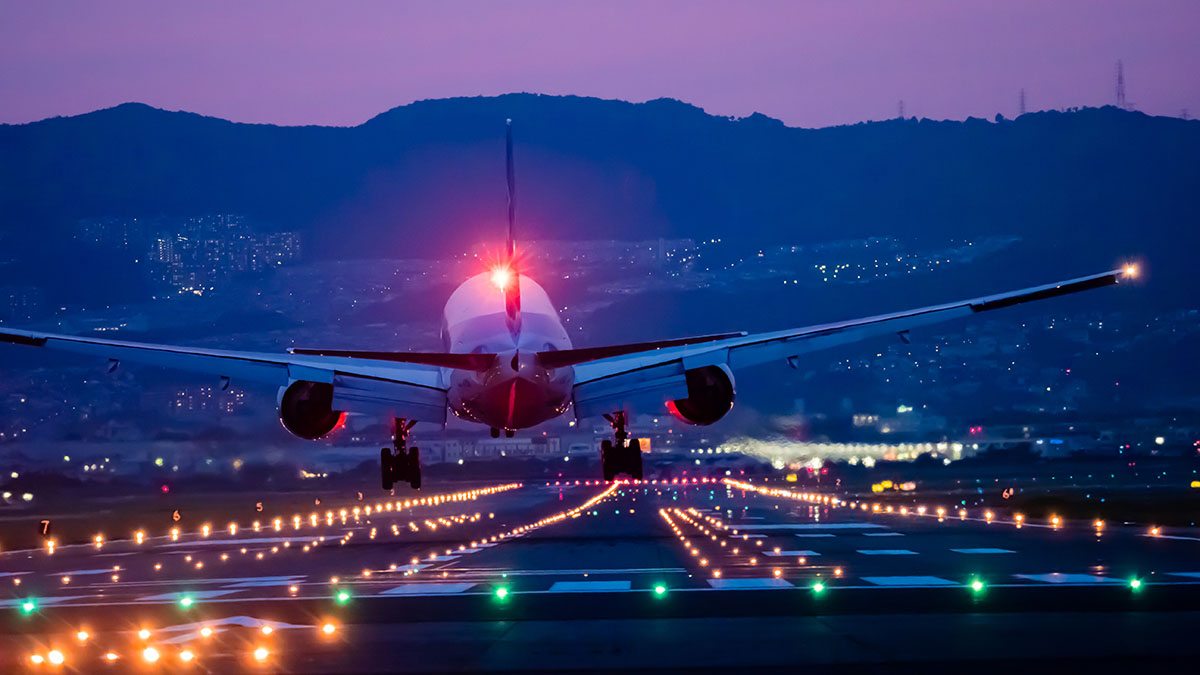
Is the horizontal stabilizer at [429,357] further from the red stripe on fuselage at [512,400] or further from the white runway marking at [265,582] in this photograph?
the white runway marking at [265,582]

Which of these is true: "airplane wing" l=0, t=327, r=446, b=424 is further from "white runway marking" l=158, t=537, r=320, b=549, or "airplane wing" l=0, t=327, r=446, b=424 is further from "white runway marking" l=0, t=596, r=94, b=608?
"white runway marking" l=0, t=596, r=94, b=608

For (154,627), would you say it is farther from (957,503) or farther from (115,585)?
(957,503)

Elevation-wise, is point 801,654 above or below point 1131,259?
below

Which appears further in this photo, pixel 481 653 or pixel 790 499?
pixel 790 499

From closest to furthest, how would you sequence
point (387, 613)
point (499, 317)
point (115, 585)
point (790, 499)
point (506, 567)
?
1. point (387, 613)
2. point (115, 585)
3. point (506, 567)
4. point (499, 317)
5. point (790, 499)

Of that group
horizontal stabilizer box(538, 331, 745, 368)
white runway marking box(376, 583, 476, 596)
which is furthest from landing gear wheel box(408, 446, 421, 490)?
white runway marking box(376, 583, 476, 596)

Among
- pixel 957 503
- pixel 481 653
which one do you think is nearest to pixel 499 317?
pixel 481 653

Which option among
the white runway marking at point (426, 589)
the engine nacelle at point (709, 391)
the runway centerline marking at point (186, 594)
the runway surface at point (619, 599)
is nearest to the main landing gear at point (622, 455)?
the runway surface at point (619, 599)

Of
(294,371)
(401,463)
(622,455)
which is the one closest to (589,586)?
(294,371)
